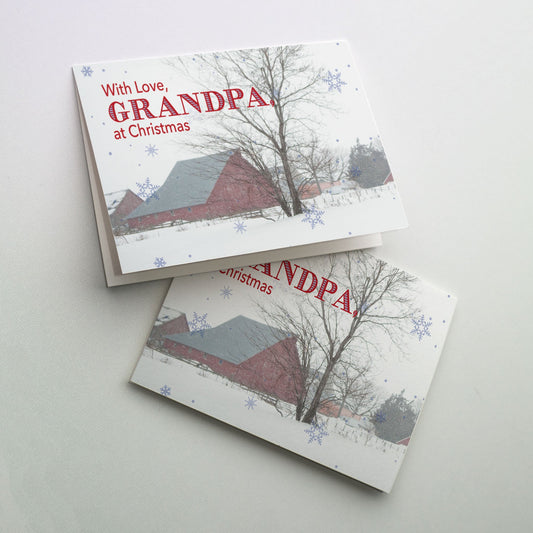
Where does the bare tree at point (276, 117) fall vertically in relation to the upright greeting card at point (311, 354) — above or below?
above

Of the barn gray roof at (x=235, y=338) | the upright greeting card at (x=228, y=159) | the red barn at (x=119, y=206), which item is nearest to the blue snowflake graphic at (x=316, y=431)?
the barn gray roof at (x=235, y=338)

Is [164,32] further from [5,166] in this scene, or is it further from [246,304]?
[246,304]

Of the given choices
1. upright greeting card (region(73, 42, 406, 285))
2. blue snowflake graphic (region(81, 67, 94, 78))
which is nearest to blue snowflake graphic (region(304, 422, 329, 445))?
upright greeting card (region(73, 42, 406, 285))

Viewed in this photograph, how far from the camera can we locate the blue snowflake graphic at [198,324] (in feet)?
2.35

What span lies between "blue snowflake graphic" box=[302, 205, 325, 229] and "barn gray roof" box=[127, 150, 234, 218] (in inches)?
4.6

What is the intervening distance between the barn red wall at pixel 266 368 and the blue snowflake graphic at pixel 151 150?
0.23 m

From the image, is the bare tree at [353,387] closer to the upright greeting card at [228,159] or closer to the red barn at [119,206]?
the upright greeting card at [228,159]

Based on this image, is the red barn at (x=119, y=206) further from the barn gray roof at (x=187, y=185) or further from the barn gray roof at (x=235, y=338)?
the barn gray roof at (x=235, y=338)

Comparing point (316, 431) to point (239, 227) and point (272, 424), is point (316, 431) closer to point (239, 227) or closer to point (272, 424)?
point (272, 424)

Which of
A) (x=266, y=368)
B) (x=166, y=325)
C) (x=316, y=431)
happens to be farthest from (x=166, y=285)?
(x=316, y=431)

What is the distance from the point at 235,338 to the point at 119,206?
0.71 ft

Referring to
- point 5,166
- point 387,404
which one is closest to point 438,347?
point 387,404

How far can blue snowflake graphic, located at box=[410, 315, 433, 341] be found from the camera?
2.43 ft

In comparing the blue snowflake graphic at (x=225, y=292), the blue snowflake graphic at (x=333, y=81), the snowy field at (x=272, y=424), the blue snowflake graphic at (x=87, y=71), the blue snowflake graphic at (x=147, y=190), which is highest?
the blue snowflake graphic at (x=333, y=81)
